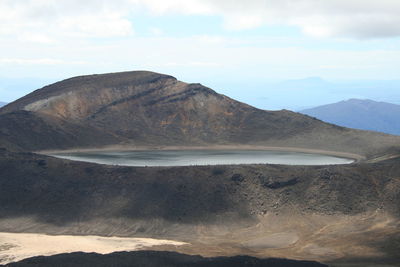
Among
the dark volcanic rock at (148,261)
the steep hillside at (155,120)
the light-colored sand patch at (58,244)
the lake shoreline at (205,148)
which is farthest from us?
the steep hillside at (155,120)

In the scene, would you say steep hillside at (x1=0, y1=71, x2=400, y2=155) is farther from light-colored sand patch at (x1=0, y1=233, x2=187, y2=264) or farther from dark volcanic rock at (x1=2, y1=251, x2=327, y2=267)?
dark volcanic rock at (x1=2, y1=251, x2=327, y2=267)

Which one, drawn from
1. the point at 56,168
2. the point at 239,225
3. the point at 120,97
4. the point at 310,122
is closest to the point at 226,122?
the point at 310,122

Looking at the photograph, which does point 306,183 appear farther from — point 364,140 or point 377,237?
point 364,140

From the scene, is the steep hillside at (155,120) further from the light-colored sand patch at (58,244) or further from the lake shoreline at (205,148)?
the light-colored sand patch at (58,244)

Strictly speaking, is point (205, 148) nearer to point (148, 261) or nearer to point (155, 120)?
point (155, 120)

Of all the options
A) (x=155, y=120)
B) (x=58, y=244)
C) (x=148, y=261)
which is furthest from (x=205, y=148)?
(x=148, y=261)

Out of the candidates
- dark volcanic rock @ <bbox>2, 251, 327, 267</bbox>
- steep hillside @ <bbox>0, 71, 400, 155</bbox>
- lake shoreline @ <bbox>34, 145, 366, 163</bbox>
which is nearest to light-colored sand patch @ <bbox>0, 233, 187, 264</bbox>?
dark volcanic rock @ <bbox>2, 251, 327, 267</bbox>

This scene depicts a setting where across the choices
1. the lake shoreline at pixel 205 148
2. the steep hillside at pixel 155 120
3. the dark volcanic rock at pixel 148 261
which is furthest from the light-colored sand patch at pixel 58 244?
the steep hillside at pixel 155 120
